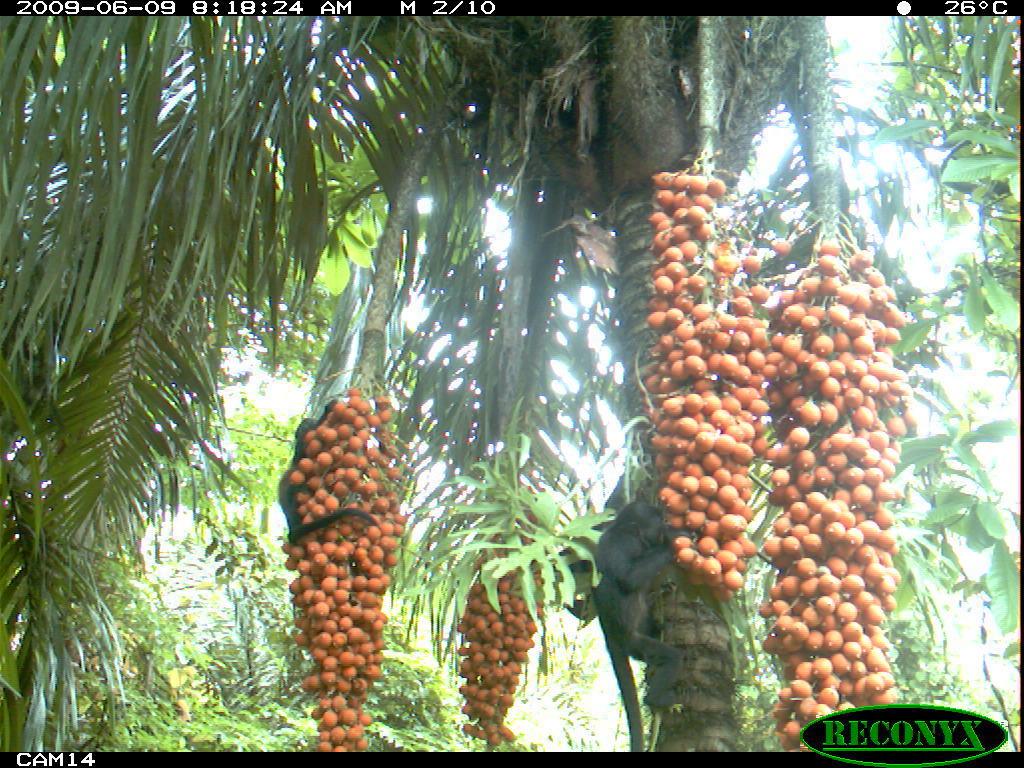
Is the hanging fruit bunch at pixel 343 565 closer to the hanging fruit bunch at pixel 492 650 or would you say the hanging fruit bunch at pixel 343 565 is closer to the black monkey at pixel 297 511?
the black monkey at pixel 297 511

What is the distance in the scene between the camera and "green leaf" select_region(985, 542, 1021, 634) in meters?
1.46

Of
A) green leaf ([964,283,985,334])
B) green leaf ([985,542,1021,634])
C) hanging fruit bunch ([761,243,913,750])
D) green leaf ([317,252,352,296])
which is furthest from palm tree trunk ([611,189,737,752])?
green leaf ([317,252,352,296])

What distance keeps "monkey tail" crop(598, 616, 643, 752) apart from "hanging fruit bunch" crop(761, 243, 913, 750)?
25 cm

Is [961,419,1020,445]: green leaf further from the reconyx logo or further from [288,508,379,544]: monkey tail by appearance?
[288,508,379,544]: monkey tail

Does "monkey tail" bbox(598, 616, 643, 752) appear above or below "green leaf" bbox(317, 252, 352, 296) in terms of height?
below

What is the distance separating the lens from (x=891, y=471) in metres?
1.29

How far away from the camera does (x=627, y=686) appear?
1.50 metres

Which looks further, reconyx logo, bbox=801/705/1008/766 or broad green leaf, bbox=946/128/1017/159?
broad green leaf, bbox=946/128/1017/159

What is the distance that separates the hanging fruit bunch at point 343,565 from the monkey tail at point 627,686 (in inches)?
13.4

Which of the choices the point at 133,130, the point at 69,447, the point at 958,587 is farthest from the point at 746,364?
the point at 69,447

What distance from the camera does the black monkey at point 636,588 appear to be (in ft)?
4.60

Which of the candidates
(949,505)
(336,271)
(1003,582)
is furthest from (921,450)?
(336,271)

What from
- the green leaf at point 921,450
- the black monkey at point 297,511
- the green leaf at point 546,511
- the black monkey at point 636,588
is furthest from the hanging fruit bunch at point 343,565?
the green leaf at point 921,450

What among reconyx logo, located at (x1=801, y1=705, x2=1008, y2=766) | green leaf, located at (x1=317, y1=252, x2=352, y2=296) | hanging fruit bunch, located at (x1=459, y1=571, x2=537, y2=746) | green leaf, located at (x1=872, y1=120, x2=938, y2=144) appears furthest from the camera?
green leaf, located at (x1=317, y1=252, x2=352, y2=296)
